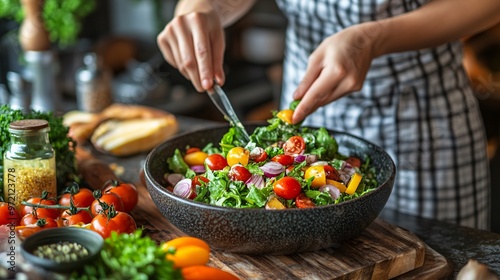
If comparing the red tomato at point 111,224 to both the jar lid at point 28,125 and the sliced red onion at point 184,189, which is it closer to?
the sliced red onion at point 184,189

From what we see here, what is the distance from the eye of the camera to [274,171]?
1.25 meters

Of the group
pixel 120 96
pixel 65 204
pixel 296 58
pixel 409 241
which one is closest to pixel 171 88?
pixel 120 96

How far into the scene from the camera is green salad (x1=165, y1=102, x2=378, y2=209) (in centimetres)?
120

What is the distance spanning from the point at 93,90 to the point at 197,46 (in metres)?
0.90

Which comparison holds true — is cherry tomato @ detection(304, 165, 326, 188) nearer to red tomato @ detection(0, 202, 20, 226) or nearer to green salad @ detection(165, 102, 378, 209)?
green salad @ detection(165, 102, 378, 209)

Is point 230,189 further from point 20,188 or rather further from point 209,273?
point 20,188

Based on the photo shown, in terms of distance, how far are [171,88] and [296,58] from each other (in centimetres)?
138

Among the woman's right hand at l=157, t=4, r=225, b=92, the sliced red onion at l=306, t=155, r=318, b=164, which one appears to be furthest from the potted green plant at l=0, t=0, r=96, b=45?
the sliced red onion at l=306, t=155, r=318, b=164

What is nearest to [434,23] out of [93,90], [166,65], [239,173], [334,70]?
[334,70]

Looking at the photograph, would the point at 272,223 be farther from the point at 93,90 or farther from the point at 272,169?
the point at 93,90

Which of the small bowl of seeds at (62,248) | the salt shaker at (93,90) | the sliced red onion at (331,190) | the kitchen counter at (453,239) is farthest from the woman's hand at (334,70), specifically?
the salt shaker at (93,90)

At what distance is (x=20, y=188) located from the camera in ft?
4.41

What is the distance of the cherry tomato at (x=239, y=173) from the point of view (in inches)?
48.5

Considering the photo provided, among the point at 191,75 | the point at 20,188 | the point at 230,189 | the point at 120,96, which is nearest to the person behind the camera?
the point at 230,189
